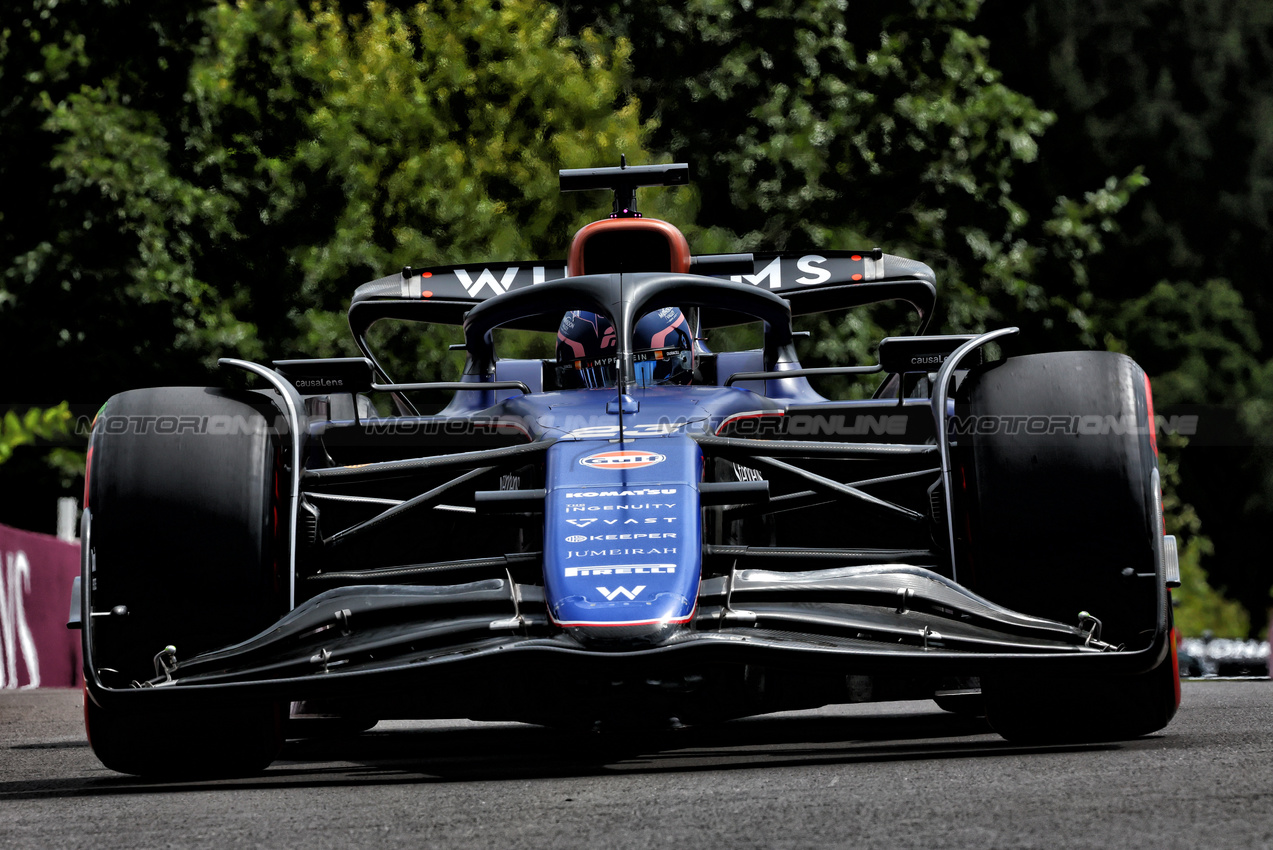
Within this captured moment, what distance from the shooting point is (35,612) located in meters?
14.2

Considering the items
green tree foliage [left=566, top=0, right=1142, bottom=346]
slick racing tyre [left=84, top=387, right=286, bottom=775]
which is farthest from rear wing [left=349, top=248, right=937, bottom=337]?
green tree foliage [left=566, top=0, right=1142, bottom=346]

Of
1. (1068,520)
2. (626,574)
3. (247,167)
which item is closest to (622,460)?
(626,574)

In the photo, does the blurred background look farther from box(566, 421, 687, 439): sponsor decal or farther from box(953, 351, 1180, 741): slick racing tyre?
box(953, 351, 1180, 741): slick racing tyre

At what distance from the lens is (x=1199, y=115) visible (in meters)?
28.6

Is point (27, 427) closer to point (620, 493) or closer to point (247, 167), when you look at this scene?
point (247, 167)

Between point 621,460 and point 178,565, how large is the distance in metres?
1.33

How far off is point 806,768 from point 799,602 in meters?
0.46

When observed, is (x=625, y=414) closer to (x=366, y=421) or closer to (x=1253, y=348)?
(x=366, y=421)

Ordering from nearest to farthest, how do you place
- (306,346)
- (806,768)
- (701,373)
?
(806,768) < (701,373) < (306,346)

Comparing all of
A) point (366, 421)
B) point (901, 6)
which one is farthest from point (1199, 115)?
point (366, 421)

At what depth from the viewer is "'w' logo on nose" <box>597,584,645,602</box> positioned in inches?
183

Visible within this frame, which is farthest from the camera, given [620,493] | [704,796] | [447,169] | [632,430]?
[447,169]

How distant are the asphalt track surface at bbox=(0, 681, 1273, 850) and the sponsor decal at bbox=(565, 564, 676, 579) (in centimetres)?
55

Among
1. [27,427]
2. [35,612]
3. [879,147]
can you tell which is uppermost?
[879,147]
